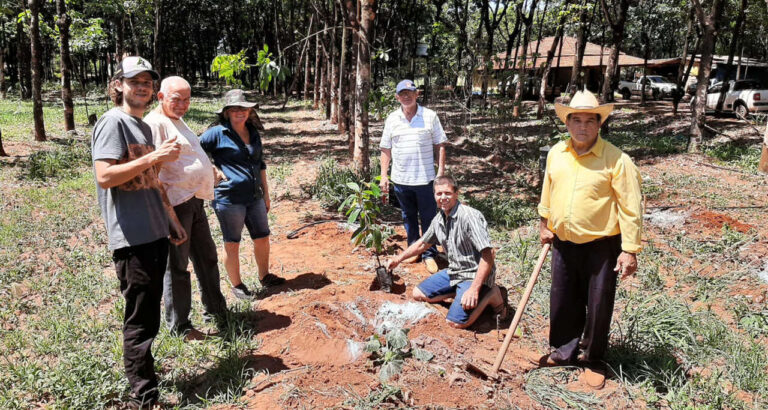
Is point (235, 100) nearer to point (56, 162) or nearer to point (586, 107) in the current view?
point (586, 107)

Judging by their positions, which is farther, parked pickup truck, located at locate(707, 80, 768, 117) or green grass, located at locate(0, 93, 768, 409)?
parked pickup truck, located at locate(707, 80, 768, 117)

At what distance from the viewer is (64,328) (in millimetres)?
3879

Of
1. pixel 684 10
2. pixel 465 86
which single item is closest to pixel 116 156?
pixel 465 86

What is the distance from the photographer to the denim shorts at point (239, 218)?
415 cm

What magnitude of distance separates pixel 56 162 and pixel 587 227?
976 cm

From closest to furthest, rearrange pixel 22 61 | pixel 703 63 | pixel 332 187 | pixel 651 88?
pixel 332 187
pixel 703 63
pixel 22 61
pixel 651 88

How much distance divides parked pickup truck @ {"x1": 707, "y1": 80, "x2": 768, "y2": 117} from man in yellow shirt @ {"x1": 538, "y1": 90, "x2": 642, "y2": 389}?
1649cm

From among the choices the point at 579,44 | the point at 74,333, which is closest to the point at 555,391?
the point at 74,333

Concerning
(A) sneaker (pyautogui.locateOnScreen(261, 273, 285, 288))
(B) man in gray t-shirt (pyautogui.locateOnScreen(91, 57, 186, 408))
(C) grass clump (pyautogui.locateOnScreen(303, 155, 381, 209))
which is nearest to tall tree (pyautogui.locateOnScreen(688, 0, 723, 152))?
(C) grass clump (pyautogui.locateOnScreen(303, 155, 381, 209))

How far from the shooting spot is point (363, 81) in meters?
7.51

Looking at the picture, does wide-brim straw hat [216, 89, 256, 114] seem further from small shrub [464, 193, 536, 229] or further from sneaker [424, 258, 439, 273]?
small shrub [464, 193, 536, 229]

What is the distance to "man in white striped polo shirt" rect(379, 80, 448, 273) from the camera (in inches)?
195

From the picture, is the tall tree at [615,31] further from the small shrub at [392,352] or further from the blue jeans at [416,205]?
the small shrub at [392,352]

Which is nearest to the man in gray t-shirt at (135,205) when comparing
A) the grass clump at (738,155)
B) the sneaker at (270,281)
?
the sneaker at (270,281)
